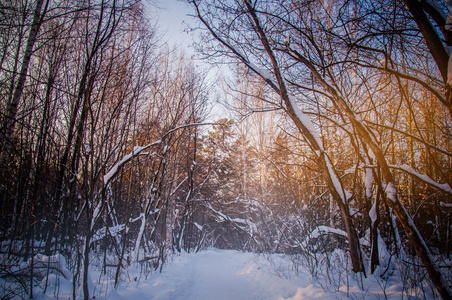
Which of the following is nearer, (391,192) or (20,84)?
(391,192)

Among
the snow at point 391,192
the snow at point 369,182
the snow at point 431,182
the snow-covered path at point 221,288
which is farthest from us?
the snow at point 369,182

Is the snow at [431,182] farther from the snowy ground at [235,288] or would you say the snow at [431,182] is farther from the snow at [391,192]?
the snowy ground at [235,288]

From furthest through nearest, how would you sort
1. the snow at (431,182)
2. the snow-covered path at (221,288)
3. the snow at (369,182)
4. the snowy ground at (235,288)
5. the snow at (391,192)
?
1. the snow at (369,182)
2. the snow-covered path at (221,288)
3. the snowy ground at (235,288)
4. the snow at (391,192)
5. the snow at (431,182)

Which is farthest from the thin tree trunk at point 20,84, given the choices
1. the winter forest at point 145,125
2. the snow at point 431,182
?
the snow at point 431,182

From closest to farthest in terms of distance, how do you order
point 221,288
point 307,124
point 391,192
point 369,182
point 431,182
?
point 431,182, point 391,192, point 307,124, point 369,182, point 221,288

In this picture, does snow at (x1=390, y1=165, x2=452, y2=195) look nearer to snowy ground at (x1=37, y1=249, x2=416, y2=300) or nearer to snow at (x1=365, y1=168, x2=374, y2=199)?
snow at (x1=365, y1=168, x2=374, y2=199)

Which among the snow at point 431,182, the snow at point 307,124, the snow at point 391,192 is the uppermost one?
the snow at point 307,124

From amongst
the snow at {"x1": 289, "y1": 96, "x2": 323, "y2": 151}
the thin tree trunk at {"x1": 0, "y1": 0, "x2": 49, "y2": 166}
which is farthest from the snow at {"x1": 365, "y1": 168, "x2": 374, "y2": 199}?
the thin tree trunk at {"x1": 0, "y1": 0, "x2": 49, "y2": 166}

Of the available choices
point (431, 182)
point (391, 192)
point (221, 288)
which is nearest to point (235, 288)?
point (221, 288)

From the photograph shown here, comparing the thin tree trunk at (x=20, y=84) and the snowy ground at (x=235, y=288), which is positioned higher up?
the thin tree trunk at (x=20, y=84)

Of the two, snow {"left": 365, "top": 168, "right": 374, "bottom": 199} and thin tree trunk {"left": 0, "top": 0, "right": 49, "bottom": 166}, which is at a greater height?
thin tree trunk {"left": 0, "top": 0, "right": 49, "bottom": 166}

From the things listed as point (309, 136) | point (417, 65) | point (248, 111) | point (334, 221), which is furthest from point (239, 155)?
point (417, 65)

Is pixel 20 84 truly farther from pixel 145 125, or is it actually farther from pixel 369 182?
pixel 369 182

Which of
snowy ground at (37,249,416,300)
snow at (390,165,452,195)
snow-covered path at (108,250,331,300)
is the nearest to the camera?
snow at (390,165,452,195)
